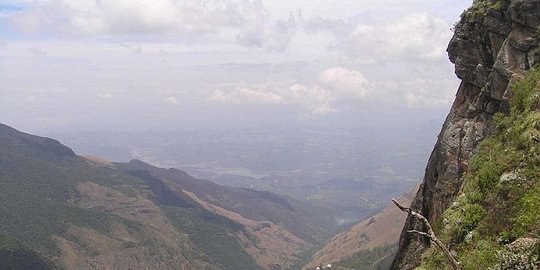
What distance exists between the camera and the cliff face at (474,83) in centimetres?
3603

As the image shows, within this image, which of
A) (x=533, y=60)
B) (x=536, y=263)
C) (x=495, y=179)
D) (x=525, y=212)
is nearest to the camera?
(x=536, y=263)

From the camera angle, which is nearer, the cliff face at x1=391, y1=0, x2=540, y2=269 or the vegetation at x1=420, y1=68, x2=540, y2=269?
the vegetation at x1=420, y1=68, x2=540, y2=269

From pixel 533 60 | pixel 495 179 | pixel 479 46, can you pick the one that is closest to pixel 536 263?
pixel 495 179

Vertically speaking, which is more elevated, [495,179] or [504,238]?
[495,179]

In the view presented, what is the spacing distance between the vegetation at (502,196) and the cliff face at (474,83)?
3175mm

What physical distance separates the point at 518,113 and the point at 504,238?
37.2ft

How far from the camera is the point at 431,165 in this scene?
42.2 metres

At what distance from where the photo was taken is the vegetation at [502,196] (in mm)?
23062

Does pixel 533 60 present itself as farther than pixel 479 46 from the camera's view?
No

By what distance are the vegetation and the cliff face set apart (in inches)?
125

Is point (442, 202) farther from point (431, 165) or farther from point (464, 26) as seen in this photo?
point (464, 26)

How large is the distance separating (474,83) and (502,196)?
56.4 feet

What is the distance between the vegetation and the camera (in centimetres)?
2306

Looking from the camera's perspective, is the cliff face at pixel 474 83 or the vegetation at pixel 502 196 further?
the cliff face at pixel 474 83
